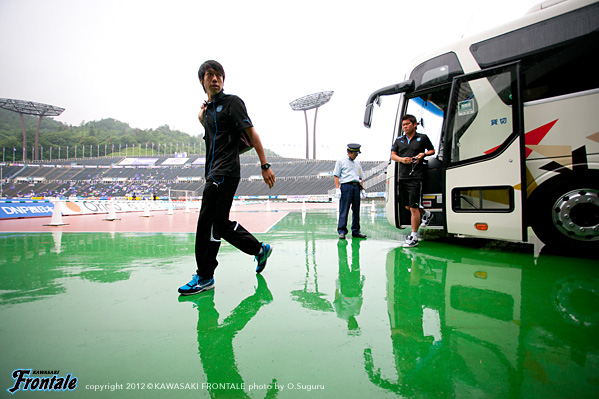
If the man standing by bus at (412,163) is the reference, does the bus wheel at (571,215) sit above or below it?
below

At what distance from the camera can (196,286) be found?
2.44m

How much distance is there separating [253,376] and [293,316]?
664 mm

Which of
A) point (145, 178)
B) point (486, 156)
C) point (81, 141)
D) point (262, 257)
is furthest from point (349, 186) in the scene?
point (81, 141)

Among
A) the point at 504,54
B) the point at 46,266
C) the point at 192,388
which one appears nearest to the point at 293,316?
the point at 192,388

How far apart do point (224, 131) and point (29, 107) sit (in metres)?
84.1

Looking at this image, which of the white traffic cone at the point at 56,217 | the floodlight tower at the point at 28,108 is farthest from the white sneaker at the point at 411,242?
the floodlight tower at the point at 28,108

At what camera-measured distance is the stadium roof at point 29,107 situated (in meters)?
60.6

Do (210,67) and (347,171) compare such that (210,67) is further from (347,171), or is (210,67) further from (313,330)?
(347,171)

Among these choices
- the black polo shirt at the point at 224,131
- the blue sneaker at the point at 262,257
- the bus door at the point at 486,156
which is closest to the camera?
the black polo shirt at the point at 224,131

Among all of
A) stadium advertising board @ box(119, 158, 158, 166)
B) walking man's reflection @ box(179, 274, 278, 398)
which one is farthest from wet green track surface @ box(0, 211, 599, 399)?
stadium advertising board @ box(119, 158, 158, 166)

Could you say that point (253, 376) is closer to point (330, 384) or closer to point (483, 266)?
point (330, 384)

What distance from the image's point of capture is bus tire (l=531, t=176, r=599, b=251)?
3.29 m

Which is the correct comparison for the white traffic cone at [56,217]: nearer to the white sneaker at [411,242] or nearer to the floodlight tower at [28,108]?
the white sneaker at [411,242]

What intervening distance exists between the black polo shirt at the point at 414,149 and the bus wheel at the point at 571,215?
1449mm
